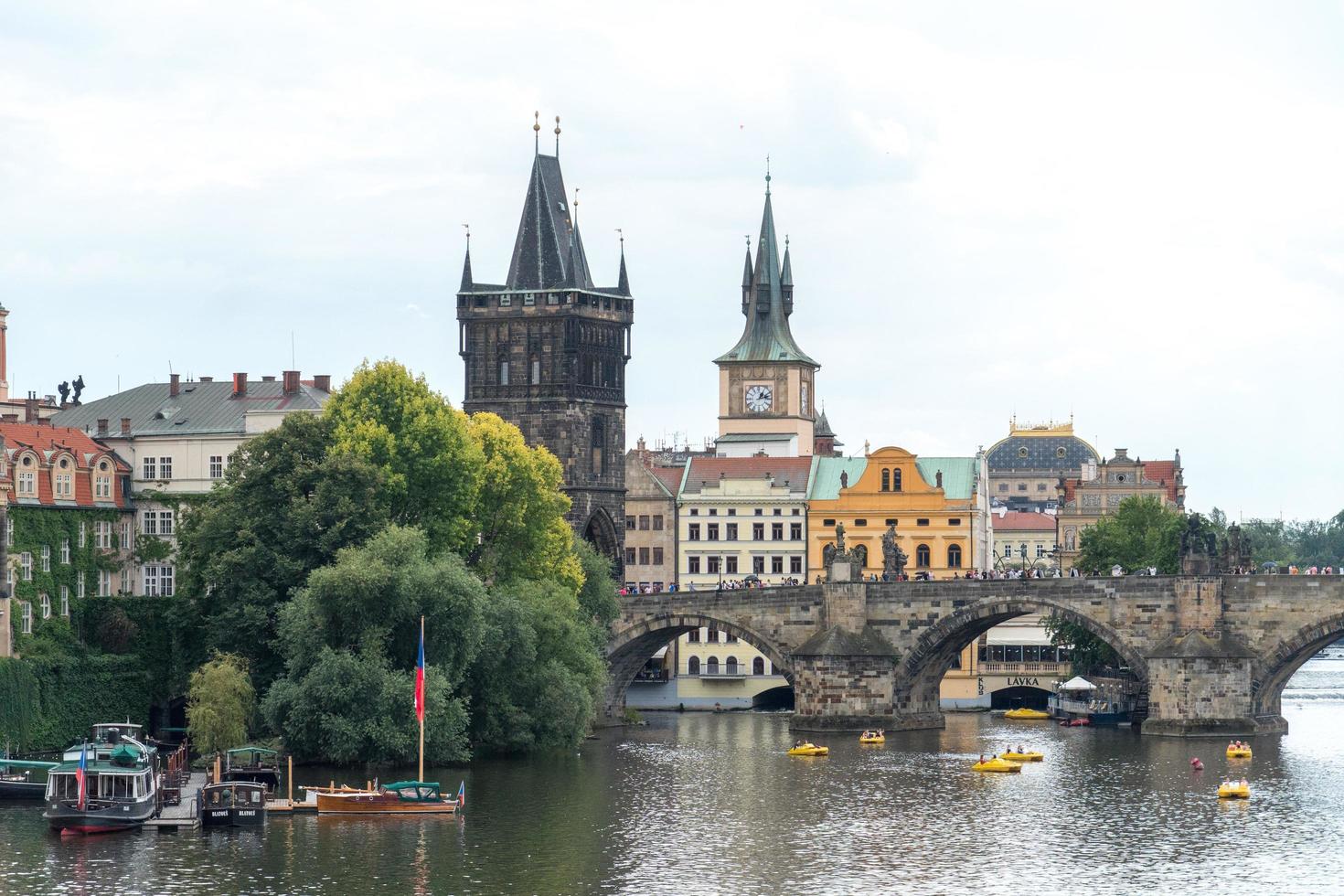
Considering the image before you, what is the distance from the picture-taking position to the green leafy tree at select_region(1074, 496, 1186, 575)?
145 meters

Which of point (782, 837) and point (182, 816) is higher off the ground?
point (182, 816)

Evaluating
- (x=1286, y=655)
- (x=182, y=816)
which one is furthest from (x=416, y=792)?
(x=1286, y=655)

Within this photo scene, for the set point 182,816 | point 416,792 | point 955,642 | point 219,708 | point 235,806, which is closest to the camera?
point 235,806

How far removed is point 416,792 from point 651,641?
48.5m

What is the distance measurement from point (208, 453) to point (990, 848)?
177 feet

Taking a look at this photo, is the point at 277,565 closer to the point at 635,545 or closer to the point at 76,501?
the point at 76,501

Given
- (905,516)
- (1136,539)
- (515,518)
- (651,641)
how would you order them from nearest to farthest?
1. (515,518)
2. (651,641)
3. (1136,539)
4. (905,516)

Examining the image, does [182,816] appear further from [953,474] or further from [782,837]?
[953,474]

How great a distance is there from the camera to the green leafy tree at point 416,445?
11581 centimetres

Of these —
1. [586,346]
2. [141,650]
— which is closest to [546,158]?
[586,346]

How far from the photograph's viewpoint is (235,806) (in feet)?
292

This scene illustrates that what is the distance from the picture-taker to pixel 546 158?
161 meters

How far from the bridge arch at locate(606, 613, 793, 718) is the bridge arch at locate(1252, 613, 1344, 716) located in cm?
2368

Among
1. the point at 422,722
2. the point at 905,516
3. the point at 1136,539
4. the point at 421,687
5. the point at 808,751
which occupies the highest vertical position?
the point at 905,516
